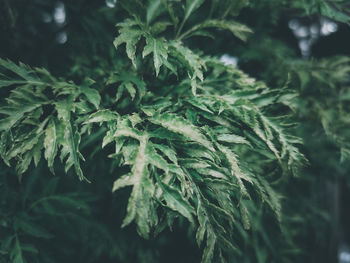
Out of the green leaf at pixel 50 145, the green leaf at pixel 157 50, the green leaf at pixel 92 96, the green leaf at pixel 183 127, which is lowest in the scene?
the green leaf at pixel 50 145

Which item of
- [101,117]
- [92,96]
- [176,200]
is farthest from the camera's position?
[92,96]

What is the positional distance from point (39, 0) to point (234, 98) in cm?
153

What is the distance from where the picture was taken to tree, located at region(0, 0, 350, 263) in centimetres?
88

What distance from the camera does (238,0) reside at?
3.94ft

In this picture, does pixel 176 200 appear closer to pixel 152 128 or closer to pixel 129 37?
pixel 152 128

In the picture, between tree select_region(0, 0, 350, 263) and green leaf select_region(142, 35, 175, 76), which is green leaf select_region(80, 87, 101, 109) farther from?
green leaf select_region(142, 35, 175, 76)

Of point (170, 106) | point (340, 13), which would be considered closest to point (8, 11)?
point (170, 106)

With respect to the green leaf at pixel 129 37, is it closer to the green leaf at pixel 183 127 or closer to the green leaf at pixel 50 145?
the green leaf at pixel 183 127

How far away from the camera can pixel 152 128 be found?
3.18 feet

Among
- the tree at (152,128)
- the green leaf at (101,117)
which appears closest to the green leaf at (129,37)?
the tree at (152,128)

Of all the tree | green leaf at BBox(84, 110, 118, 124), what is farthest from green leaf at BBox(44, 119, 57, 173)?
green leaf at BBox(84, 110, 118, 124)

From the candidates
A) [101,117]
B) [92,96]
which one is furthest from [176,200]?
[92,96]

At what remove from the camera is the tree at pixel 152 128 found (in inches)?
34.5

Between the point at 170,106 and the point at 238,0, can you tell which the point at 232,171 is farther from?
the point at 238,0
